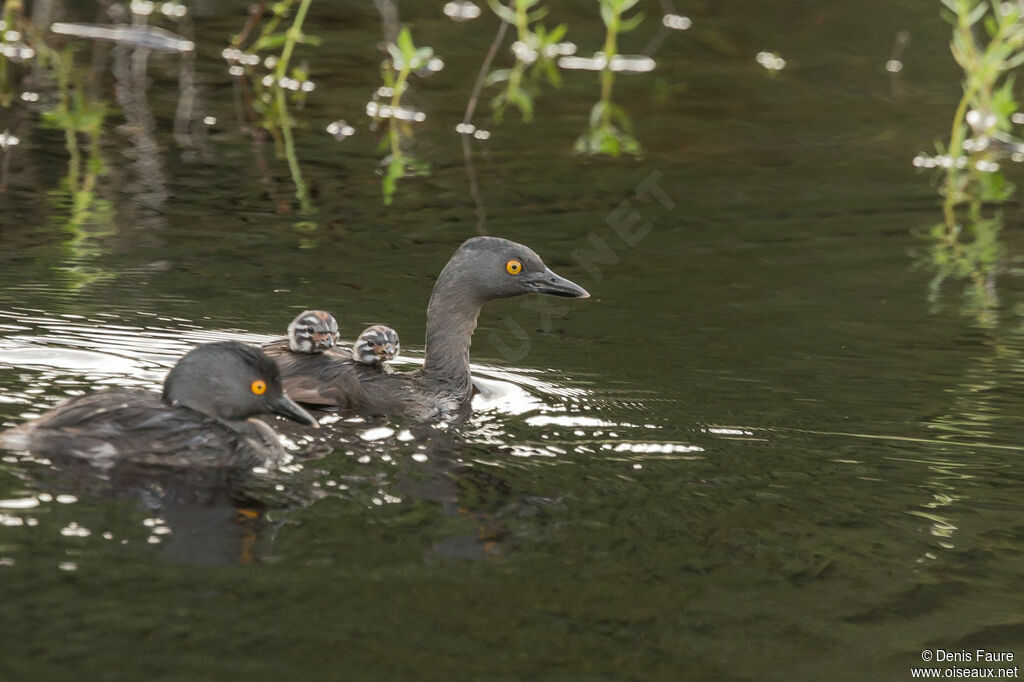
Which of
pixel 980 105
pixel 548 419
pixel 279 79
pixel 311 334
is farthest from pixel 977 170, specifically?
pixel 311 334

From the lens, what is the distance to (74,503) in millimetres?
6508

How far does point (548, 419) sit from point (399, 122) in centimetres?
782

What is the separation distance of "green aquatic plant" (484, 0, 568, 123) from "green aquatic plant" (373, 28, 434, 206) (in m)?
0.95

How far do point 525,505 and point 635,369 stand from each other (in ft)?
7.61

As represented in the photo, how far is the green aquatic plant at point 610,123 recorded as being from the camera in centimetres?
1470

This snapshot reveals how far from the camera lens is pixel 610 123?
1582 cm

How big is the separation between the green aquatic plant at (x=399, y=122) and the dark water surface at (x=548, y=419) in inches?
6.8

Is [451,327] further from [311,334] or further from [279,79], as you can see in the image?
[279,79]

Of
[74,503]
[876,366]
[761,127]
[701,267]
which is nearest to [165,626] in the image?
[74,503]

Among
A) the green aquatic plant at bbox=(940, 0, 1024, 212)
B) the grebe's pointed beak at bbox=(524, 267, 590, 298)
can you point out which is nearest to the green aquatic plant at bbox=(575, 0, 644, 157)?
the green aquatic plant at bbox=(940, 0, 1024, 212)

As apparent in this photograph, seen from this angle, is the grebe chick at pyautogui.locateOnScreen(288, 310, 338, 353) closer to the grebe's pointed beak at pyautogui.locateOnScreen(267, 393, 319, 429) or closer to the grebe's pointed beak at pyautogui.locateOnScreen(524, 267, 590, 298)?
the grebe's pointed beak at pyautogui.locateOnScreen(267, 393, 319, 429)

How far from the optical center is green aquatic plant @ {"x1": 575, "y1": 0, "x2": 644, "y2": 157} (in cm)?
1470

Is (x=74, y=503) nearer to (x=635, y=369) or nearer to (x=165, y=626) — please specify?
(x=165, y=626)

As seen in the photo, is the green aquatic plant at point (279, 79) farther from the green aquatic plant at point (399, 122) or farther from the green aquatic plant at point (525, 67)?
the green aquatic plant at point (525, 67)
